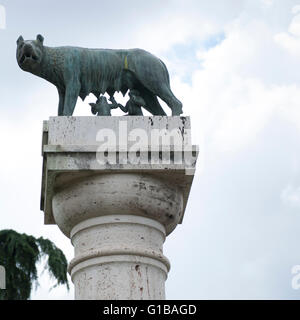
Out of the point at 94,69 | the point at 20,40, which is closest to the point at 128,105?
the point at 94,69

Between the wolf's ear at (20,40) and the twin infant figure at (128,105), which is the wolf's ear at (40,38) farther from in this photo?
the twin infant figure at (128,105)

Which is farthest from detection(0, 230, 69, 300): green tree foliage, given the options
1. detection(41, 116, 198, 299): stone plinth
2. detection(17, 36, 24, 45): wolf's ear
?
detection(41, 116, 198, 299): stone plinth

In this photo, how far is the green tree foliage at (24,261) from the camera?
808 inches

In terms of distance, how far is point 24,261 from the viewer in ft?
68.8

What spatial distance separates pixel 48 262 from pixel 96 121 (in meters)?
16.9

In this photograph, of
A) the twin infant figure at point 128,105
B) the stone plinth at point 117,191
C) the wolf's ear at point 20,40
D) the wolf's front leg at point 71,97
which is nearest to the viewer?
the stone plinth at point 117,191

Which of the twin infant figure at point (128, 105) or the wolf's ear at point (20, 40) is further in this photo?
the wolf's ear at point (20, 40)

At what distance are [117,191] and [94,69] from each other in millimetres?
1456

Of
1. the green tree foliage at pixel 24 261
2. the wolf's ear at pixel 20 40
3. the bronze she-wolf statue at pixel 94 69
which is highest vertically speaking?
the green tree foliage at pixel 24 261

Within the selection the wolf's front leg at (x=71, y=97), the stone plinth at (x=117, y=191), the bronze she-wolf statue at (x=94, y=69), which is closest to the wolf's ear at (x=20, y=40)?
the bronze she-wolf statue at (x=94, y=69)

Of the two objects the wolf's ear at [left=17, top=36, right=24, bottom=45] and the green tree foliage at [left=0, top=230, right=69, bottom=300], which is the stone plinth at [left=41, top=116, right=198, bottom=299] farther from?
the green tree foliage at [left=0, top=230, right=69, bottom=300]

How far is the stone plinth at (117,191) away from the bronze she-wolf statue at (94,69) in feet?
2.39

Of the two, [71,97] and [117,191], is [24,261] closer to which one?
[71,97]
